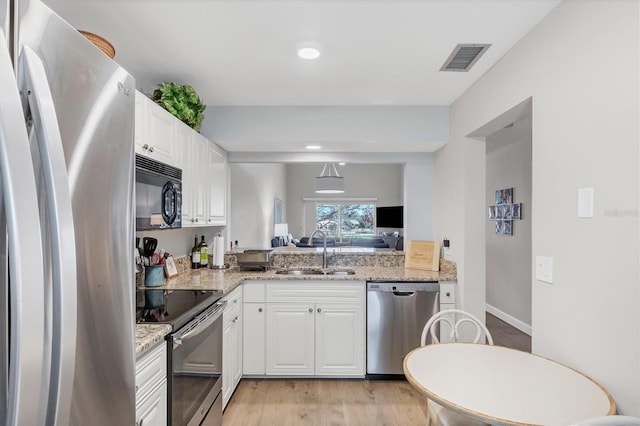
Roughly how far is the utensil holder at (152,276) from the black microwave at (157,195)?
1.33ft

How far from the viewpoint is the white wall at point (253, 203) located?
15.0ft

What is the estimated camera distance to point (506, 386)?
136cm

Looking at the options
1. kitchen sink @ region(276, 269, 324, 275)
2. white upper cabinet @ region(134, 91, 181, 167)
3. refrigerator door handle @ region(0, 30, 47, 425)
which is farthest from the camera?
kitchen sink @ region(276, 269, 324, 275)

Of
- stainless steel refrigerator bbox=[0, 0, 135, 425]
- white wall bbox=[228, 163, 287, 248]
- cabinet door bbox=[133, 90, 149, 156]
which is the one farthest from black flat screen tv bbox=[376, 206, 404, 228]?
stainless steel refrigerator bbox=[0, 0, 135, 425]

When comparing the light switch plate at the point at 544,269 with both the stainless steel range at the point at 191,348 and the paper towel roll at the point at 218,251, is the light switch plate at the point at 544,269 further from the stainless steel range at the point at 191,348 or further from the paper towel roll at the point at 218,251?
the paper towel roll at the point at 218,251

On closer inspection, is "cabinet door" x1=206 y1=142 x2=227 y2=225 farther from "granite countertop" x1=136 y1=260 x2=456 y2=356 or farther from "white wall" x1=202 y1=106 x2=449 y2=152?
"granite countertop" x1=136 y1=260 x2=456 y2=356

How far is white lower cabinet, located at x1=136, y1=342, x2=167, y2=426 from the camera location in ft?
4.30

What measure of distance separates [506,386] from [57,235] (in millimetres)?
1518

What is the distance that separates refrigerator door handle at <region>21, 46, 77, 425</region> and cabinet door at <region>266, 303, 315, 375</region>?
92.6 inches

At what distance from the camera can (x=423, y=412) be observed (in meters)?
2.54

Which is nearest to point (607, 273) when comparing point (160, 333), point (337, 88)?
point (160, 333)

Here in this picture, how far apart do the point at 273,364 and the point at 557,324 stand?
2.11 meters

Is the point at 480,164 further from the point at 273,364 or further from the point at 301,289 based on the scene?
the point at 273,364

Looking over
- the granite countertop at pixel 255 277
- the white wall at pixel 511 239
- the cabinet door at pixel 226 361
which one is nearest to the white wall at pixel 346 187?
the white wall at pixel 511 239
